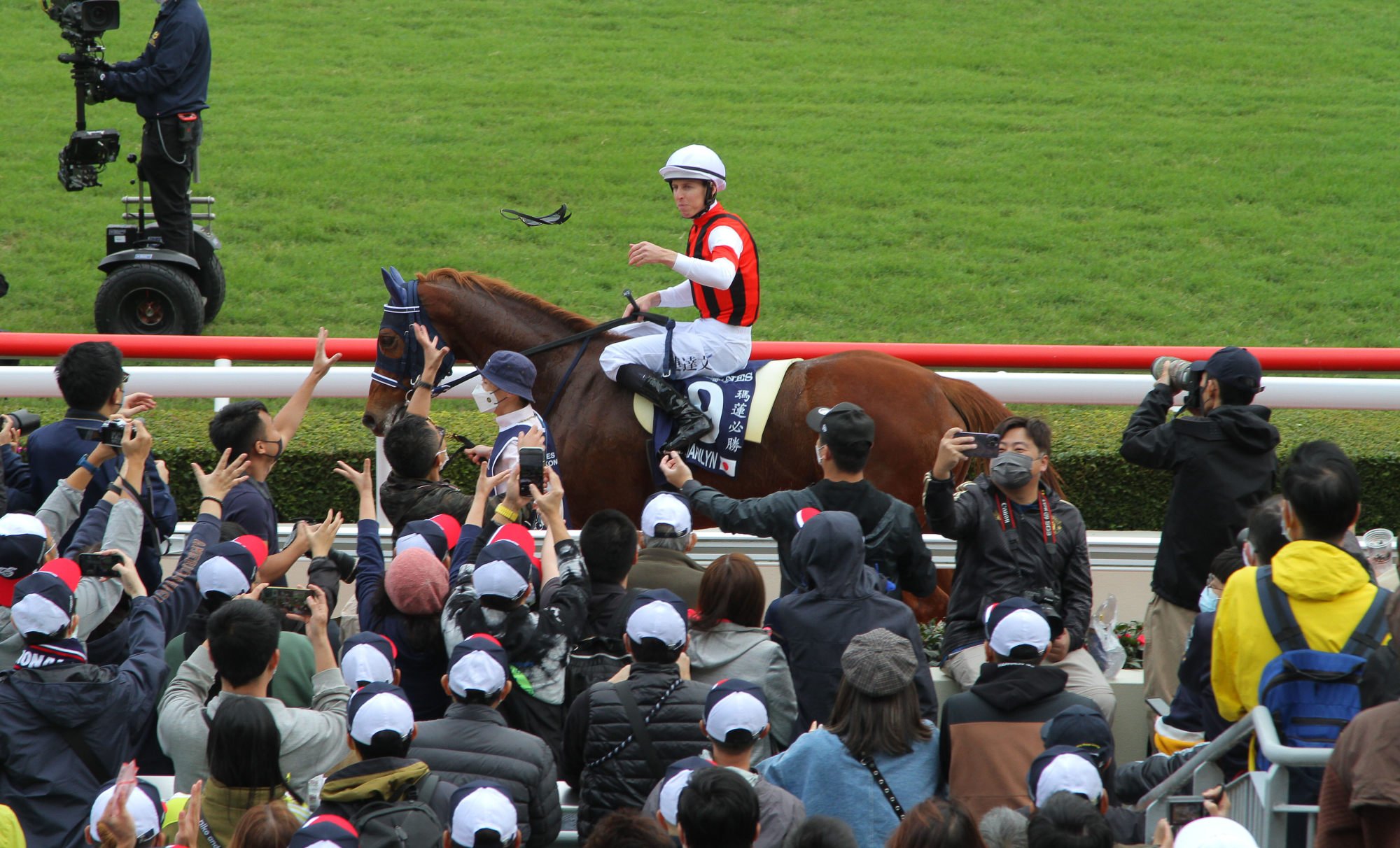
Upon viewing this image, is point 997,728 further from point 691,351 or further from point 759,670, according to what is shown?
point 691,351

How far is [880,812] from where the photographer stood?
11.8ft

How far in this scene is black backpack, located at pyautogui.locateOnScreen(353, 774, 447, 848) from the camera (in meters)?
3.21

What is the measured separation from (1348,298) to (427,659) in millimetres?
11553

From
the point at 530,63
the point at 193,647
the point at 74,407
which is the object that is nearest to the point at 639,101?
the point at 530,63

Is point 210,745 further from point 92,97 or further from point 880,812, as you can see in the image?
point 92,97

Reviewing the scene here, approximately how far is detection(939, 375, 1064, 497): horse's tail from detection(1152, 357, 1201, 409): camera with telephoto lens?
3.46ft

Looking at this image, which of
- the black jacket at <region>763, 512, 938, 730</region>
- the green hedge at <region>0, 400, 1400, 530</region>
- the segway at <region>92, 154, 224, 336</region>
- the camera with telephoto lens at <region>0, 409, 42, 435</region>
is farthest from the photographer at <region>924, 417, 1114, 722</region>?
the segway at <region>92, 154, 224, 336</region>

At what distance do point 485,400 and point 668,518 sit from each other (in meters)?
1.72

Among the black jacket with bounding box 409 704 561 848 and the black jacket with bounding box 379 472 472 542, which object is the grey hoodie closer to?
the black jacket with bounding box 409 704 561 848

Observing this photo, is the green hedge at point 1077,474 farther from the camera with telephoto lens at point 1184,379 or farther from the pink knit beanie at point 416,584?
the pink knit beanie at point 416,584

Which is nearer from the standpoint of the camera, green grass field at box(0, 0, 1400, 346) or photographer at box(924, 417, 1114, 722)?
photographer at box(924, 417, 1114, 722)

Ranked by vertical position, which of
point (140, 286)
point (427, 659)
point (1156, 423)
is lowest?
point (140, 286)

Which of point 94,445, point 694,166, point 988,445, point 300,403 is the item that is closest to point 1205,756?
point 988,445

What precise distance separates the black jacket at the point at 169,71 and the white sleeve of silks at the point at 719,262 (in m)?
4.83
